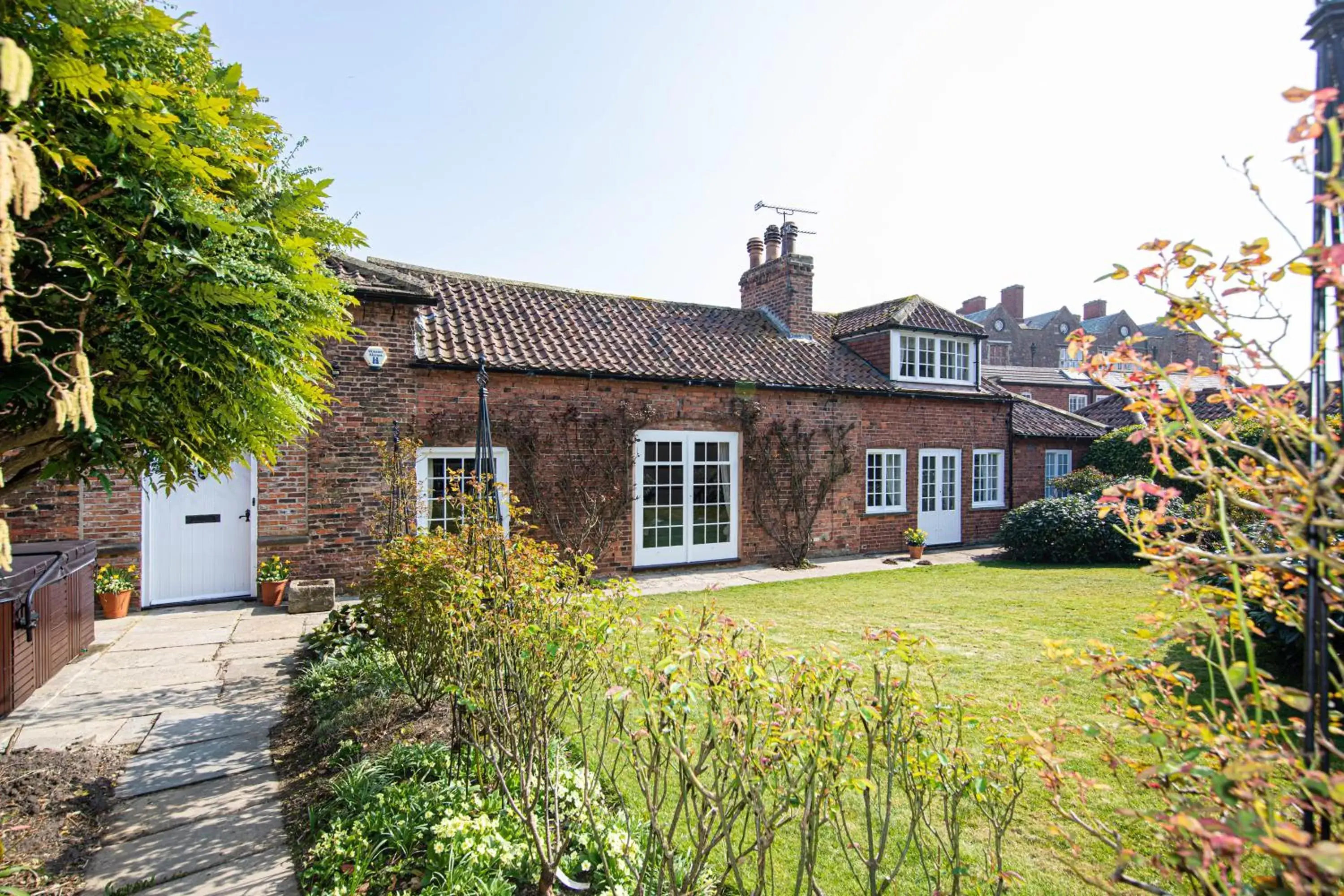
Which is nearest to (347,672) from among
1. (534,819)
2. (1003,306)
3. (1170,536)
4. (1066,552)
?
(534,819)

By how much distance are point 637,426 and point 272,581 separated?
19.4ft

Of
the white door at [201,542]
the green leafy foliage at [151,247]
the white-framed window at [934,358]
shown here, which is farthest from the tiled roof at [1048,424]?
the green leafy foliage at [151,247]

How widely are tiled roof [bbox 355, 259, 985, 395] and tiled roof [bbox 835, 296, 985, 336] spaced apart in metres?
0.70

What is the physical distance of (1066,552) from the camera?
13.6 meters

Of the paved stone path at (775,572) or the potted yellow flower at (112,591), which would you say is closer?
the potted yellow flower at (112,591)

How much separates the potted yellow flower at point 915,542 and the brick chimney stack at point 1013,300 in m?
33.2

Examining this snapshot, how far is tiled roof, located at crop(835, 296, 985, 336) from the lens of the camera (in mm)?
15258

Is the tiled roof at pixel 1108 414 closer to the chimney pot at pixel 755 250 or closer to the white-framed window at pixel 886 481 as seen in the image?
the white-framed window at pixel 886 481

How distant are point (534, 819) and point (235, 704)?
3.88 meters

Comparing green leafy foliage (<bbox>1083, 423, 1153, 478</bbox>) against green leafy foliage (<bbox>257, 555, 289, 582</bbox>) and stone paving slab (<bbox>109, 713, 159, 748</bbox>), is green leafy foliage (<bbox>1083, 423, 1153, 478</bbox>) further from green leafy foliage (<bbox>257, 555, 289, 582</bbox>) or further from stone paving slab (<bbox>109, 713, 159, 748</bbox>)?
stone paving slab (<bbox>109, 713, 159, 748</bbox>)

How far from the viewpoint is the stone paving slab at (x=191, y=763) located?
4.00m

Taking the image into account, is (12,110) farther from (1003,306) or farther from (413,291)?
(1003,306)

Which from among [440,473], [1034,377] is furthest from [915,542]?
[1034,377]

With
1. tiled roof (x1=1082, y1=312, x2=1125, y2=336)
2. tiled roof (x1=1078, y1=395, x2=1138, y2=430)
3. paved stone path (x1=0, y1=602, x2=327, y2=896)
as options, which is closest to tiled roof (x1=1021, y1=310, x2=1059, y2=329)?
tiled roof (x1=1082, y1=312, x2=1125, y2=336)
